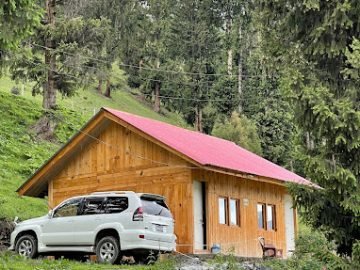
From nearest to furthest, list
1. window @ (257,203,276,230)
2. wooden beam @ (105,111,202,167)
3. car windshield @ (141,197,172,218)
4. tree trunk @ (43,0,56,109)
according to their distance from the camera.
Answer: car windshield @ (141,197,172,218), wooden beam @ (105,111,202,167), window @ (257,203,276,230), tree trunk @ (43,0,56,109)

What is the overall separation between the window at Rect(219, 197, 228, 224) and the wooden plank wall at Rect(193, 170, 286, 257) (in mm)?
185

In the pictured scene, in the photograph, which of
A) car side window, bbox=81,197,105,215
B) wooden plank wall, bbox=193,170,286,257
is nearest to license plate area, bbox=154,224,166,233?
car side window, bbox=81,197,105,215

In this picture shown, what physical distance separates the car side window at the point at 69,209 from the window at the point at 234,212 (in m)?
6.57

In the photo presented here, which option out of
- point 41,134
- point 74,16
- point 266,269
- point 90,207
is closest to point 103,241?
point 90,207

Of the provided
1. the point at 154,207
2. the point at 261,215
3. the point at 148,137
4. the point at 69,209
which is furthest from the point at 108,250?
the point at 261,215

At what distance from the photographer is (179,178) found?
66.4 ft

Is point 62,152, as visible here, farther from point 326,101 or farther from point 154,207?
point 326,101

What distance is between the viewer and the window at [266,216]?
24025mm

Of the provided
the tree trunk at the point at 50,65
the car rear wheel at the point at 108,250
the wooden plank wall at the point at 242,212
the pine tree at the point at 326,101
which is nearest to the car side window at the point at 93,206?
the car rear wheel at the point at 108,250

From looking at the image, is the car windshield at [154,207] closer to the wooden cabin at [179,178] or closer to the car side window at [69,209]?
the car side window at [69,209]

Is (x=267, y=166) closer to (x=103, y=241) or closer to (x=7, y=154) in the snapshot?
(x=103, y=241)

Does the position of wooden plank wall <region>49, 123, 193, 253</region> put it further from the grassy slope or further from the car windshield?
the car windshield

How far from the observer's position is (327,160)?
1325cm

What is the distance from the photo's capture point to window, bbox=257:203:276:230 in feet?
78.8
